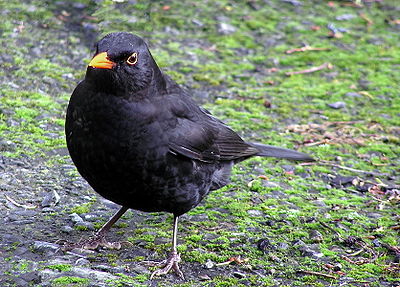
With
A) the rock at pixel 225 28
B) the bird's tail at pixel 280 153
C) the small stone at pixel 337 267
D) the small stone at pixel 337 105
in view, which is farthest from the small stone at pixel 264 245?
the rock at pixel 225 28

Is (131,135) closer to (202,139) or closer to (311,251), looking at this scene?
(202,139)

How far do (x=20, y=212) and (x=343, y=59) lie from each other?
5.40 meters

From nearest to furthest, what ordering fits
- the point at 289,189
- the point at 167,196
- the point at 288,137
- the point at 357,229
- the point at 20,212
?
the point at 167,196 → the point at 20,212 → the point at 357,229 → the point at 289,189 → the point at 288,137

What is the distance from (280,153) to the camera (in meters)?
6.18

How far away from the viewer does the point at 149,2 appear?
9.94 meters

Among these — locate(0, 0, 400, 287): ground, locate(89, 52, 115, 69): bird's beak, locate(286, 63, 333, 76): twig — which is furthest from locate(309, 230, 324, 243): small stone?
locate(286, 63, 333, 76): twig

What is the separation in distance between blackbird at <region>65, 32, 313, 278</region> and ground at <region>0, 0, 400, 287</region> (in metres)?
0.41

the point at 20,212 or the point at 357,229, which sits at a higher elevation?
the point at 20,212

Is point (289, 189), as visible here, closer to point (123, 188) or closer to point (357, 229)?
point (357, 229)

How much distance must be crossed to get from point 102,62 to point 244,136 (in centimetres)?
294

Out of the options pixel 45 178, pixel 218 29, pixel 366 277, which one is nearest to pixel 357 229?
pixel 366 277

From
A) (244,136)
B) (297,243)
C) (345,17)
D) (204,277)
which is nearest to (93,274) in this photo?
(204,277)

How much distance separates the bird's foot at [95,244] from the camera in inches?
188

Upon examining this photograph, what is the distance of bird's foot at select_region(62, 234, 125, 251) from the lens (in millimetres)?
4777
